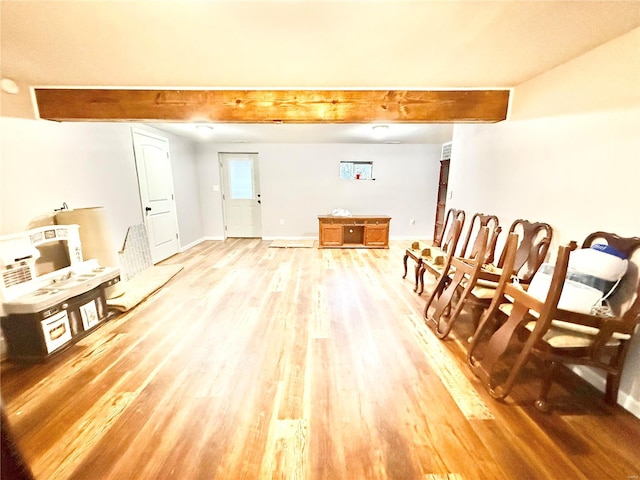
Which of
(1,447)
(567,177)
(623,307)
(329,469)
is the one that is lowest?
(329,469)

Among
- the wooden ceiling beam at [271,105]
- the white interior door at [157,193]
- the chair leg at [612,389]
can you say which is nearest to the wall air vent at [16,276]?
the wooden ceiling beam at [271,105]

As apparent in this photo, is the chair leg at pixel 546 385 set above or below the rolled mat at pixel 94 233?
below

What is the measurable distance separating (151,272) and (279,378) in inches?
118

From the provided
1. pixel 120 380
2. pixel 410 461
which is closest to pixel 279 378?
pixel 410 461

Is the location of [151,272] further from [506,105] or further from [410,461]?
[506,105]

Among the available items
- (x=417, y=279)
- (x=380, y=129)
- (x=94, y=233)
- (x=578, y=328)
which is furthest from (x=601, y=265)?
(x=94, y=233)

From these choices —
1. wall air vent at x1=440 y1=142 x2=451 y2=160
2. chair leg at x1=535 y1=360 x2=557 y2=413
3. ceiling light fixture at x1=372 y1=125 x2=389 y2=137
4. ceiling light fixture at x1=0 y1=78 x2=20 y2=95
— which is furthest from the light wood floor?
wall air vent at x1=440 y1=142 x2=451 y2=160

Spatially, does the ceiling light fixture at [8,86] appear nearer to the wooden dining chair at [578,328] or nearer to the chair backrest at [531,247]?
the wooden dining chair at [578,328]

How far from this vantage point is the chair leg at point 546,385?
150 cm

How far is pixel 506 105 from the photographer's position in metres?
2.44

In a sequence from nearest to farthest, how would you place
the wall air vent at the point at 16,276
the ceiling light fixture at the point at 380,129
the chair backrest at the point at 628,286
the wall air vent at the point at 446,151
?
the chair backrest at the point at 628,286 → the wall air vent at the point at 16,276 → the ceiling light fixture at the point at 380,129 → the wall air vent at the point at 446,151

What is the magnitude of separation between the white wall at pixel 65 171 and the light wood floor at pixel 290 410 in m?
1.33

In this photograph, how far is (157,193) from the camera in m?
4.38

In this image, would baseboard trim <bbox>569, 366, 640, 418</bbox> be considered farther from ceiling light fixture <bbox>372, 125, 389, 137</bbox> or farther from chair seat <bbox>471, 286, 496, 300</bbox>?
ceiling light fixture <bbox>372, 125, 389, 137</bbox>
